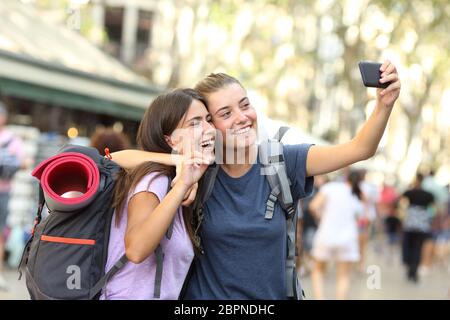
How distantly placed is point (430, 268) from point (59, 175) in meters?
17.6

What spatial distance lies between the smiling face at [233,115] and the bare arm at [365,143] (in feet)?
0.81

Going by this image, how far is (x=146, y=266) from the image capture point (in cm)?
347

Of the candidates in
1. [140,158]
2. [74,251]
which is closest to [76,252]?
[74,251]

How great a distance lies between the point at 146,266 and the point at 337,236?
8559mm

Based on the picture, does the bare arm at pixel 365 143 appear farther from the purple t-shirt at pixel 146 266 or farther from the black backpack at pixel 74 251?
the black backpack at pixel 74 251

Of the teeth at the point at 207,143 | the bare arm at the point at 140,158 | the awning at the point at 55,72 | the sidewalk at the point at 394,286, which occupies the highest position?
the awning at the point at 55,72

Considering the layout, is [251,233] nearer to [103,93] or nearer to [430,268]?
[103,93]

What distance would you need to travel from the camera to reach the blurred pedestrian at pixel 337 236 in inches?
Answer: 461

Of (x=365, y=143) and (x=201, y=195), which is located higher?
(x=365, y=143)

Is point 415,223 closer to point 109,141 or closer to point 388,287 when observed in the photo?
point 388,287

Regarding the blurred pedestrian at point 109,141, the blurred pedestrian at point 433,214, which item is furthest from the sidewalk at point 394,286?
the blurred pedestrian at point 109,141

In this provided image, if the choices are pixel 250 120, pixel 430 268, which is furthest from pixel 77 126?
pixel 250 120

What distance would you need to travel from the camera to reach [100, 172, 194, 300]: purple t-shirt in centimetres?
343

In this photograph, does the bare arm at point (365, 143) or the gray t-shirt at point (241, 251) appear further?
the gray t-shirt at point (241, 251)
